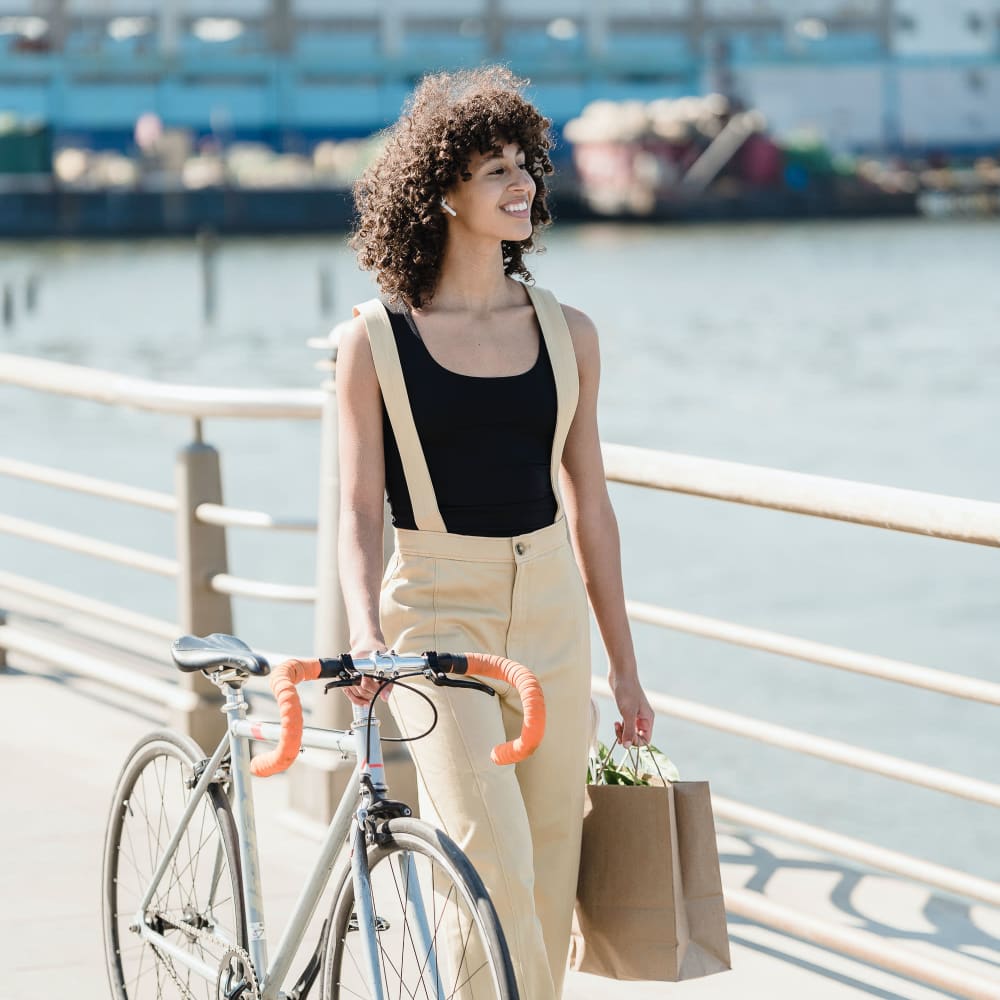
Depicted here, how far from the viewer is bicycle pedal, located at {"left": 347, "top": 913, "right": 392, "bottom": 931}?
2.61m

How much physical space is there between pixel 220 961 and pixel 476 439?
0.97 m

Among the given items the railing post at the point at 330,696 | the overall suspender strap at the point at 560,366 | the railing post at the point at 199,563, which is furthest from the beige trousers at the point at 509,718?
the railing post at the point at 199,563

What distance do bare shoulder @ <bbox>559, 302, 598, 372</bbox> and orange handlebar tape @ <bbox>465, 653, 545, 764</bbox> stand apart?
59 centimetres

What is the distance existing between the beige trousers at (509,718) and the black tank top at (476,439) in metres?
0.04

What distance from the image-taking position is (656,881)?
2871 mm

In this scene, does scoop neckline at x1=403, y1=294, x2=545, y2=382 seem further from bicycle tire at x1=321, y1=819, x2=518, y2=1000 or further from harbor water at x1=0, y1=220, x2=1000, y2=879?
harbor water at x1=0, y1=220, x2=1000, y2=879

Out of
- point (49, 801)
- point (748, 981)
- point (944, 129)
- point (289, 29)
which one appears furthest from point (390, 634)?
point (944, 129)

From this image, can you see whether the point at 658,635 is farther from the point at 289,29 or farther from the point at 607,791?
the point at 289,29

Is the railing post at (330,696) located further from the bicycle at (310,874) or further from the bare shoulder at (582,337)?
the bare shoulder at (582,337)

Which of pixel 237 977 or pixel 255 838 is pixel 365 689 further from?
pixel 237 977

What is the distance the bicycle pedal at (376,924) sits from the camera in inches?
103

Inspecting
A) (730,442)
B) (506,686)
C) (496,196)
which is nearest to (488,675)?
(506,686)

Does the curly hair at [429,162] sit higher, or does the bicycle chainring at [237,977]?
the curly hair at [429,162]

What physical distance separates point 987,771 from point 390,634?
13.6 meters
